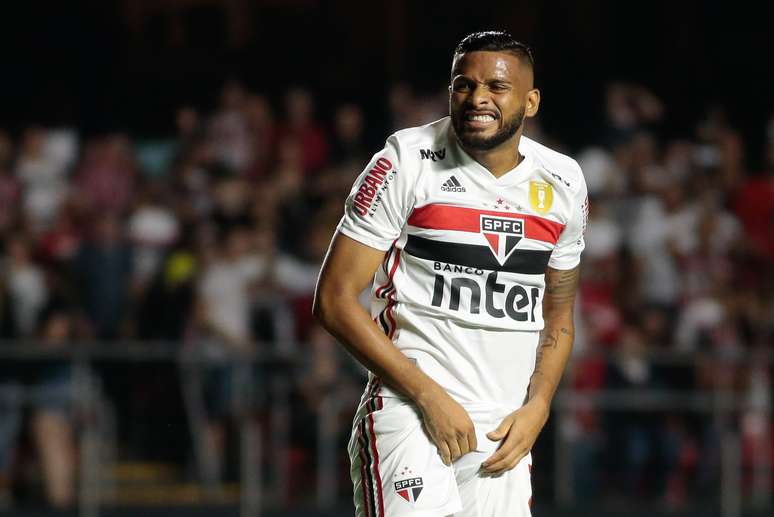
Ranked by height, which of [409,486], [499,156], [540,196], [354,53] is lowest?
[409,486]

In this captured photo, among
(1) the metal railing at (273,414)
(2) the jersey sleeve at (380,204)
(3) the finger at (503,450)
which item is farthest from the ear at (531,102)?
(1) the metal railing at (273,414)

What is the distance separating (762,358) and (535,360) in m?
5.37

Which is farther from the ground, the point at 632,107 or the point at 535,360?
the point at 632,107

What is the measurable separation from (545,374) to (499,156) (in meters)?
0.71

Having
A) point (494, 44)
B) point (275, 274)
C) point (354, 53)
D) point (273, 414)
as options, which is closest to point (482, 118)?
point (494, 44)

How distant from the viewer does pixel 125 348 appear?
9.18 meters

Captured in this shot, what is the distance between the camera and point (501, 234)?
14.2ft

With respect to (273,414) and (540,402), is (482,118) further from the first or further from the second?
(273,414)

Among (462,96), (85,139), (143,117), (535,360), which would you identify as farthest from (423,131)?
(143,117)

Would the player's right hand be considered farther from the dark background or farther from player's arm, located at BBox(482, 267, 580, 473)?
the dark background

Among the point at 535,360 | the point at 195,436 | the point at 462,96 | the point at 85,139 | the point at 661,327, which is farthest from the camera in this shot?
the point at 85,139

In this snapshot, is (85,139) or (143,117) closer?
(85,139)

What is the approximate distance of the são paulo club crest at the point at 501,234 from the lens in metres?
4.30

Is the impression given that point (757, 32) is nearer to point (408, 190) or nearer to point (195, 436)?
point (195, 436)
